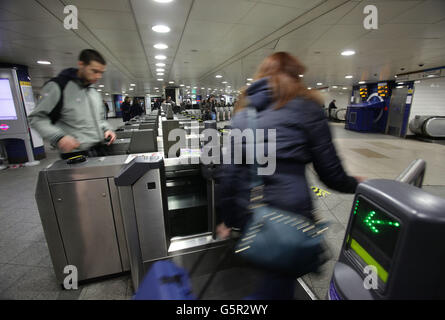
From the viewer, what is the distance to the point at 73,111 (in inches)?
67.9

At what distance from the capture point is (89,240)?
1837mm

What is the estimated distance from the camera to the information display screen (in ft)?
18.0

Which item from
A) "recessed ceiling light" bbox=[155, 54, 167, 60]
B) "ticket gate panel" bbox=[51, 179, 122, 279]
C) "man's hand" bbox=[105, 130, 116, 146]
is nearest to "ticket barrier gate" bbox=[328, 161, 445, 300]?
"ticket gate panel" bbox=[51, 179, 122, 279]

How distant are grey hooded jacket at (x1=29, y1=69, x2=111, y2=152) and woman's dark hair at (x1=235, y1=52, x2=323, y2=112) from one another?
55.2 inches

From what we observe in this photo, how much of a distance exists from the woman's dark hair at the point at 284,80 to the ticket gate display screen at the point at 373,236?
19.5 inches

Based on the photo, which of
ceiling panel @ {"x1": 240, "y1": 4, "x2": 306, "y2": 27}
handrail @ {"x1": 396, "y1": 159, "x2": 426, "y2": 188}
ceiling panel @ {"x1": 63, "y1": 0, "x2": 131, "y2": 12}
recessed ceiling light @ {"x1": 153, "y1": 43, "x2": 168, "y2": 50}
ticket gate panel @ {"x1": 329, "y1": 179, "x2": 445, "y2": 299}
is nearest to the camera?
ticket gate panel @ {"x1": 329, "y1": 179, "x2": 445, "y2": 299}

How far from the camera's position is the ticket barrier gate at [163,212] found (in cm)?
166

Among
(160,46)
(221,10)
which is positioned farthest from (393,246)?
(160,46)

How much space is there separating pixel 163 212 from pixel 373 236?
1.47m

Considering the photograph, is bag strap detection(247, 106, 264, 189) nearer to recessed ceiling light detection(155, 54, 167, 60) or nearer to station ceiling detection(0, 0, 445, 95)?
station ceiling detection(0, 0, 445, 95)

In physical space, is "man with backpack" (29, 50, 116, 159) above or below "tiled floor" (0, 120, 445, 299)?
above

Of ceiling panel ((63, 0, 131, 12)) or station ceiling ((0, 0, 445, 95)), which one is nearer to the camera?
ceiling panel ((63, 0, 131, 12))

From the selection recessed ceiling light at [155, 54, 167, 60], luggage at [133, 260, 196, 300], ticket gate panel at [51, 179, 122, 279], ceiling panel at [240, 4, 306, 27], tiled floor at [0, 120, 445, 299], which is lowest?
tiled floor at [0, 120, 445, 299]

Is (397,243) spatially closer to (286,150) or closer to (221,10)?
(286,150)
